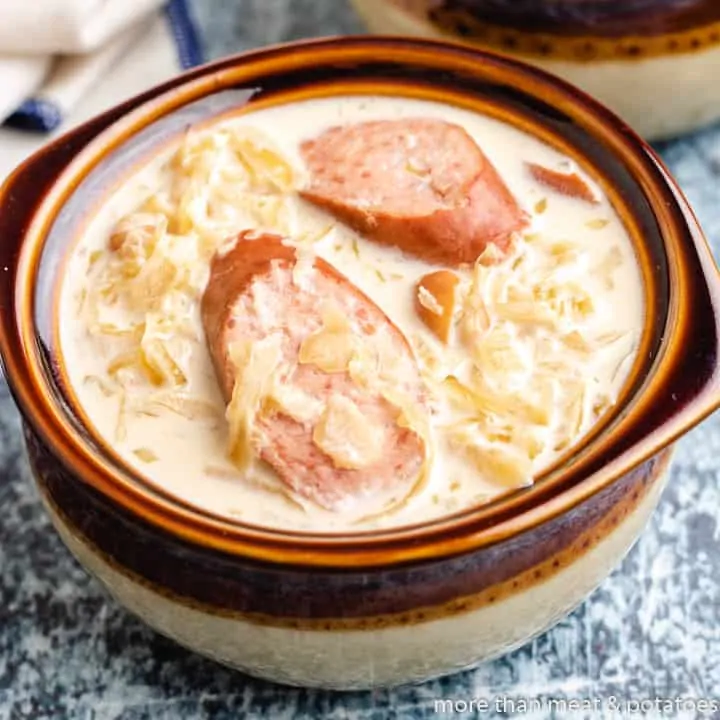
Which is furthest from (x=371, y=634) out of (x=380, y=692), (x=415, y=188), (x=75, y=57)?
(x=75, y=57)

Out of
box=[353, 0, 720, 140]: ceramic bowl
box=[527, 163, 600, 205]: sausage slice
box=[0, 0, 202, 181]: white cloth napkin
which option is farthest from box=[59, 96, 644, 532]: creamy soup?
box=[0, 0, 202, 181]: white cloth napkin

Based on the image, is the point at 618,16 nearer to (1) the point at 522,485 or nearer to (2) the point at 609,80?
(2) the point at 609,80

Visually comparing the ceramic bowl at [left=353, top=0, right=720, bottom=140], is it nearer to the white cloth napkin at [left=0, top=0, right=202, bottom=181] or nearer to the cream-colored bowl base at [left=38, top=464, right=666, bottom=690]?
the white cloth napkin at [left=0, top=0, right=202, bottom=181]

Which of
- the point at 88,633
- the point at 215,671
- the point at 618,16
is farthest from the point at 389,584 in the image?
the point at 618,16

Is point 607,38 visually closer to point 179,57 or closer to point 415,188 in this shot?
point 415,188

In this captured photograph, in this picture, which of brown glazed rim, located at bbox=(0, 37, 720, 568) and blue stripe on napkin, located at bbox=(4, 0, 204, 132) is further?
blue stripe on napkin, located at bbox=(4, 0, 204, 132)

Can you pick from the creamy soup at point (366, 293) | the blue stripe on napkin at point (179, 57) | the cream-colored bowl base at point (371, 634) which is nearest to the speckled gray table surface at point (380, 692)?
the cream-colored bowl base at point (371, 634)
